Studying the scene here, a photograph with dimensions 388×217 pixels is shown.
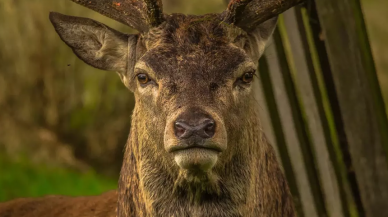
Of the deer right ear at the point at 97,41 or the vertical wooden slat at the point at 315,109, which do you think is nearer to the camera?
the deer right ear at the point at 97,41

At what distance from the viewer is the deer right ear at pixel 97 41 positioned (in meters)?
4.55

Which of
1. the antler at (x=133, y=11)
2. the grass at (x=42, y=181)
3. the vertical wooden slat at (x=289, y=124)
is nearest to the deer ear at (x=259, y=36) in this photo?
the antler at (x=133, y=11)

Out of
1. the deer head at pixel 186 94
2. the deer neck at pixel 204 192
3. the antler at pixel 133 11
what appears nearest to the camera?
the deer head at pixel 186 94

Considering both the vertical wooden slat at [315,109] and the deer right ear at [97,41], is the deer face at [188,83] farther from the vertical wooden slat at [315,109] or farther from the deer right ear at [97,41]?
the vertical wooden slat at [315,109]

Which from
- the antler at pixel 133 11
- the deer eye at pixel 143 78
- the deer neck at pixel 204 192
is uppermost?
the antler at pixel 133 11

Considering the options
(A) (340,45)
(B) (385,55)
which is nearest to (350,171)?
(A) (340,45)

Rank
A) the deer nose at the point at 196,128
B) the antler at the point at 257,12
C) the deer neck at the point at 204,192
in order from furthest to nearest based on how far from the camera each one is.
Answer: the antler at the point at 257,12 < the deer neck at the point at 204,192 < the deer nose at the point at 196,128

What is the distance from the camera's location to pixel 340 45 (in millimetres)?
5383

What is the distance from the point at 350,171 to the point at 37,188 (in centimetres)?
502

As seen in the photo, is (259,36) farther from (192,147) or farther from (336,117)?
(336,117)

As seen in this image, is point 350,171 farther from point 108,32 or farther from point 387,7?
point 387,7

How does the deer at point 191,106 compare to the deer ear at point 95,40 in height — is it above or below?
below

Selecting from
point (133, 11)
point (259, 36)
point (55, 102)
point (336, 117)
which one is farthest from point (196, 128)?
point (55, 102)

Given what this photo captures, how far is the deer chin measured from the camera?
372 cm
